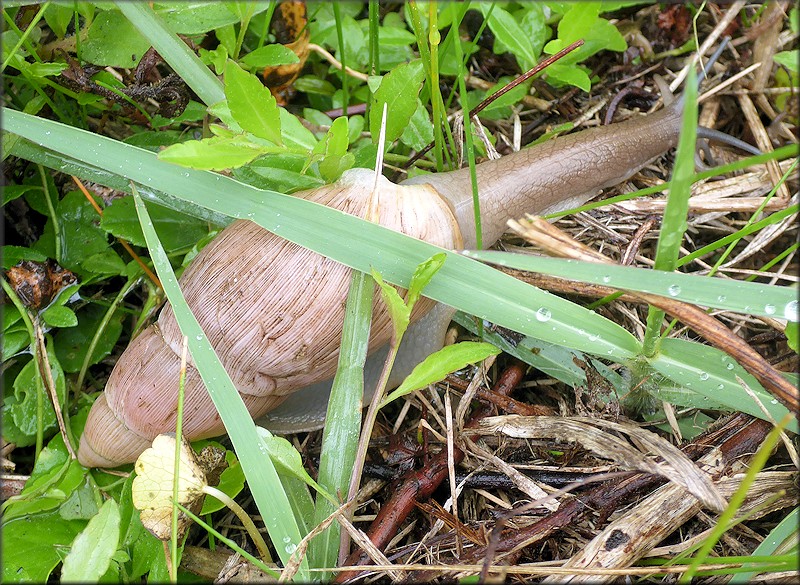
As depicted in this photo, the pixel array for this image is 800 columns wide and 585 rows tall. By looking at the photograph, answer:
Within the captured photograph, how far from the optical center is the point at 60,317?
6.56ft

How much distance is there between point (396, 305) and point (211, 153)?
528mm

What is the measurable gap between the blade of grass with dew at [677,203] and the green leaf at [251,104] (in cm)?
87

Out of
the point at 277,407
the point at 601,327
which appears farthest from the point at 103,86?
the point at 601,327

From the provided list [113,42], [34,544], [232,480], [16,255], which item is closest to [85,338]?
[16,255]

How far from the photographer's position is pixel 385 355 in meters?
2.05

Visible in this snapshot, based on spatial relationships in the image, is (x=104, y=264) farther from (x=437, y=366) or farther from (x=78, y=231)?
(x=437, y=366)

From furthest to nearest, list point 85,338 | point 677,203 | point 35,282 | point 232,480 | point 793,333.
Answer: point 85,338 → point 35,282 → point 232,480 → point 793,333 → point 677,203

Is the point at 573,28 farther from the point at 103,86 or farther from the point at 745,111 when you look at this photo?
the point at 103,86

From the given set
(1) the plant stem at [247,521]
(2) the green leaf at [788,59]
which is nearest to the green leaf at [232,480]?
(1) the plant stem at [247,521]

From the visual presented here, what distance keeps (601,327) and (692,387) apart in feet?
0.82

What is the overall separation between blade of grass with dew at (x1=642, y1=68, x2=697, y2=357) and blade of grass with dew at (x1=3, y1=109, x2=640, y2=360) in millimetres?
75

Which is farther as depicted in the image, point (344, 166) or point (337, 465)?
point (344, 166)

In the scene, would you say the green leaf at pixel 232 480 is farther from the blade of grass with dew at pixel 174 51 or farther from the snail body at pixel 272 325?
the blade of grass with dew at pixel 174 51

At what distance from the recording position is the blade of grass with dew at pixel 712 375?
1.56m
